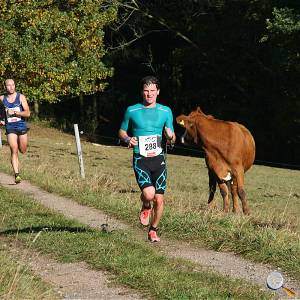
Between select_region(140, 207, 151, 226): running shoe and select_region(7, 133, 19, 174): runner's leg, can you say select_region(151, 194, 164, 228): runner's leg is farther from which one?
select_region(7, 133, 19, 174): runner's leg

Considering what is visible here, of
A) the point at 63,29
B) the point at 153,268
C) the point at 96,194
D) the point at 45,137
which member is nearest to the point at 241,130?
the point at 96,194

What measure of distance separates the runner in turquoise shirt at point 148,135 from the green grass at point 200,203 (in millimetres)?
1138

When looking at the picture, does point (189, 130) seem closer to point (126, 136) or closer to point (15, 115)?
point (15, 115)

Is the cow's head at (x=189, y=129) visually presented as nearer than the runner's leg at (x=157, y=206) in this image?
No

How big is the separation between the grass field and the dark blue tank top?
→ 1.44m

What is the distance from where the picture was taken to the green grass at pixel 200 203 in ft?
27.7

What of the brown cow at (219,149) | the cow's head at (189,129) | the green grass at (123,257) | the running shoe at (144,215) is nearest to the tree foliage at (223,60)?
the brown cow at (219,149)

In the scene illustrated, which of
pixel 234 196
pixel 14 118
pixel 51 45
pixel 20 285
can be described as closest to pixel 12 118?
pixel 14 118

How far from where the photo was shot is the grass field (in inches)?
332

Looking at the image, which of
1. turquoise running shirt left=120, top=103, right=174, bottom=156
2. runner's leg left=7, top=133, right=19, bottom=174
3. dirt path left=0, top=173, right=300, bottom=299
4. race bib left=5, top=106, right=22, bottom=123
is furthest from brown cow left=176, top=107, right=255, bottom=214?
turquoise running shirt left=120, top=103, right=174, bottom=156

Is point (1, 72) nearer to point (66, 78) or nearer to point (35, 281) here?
point (66, 78)

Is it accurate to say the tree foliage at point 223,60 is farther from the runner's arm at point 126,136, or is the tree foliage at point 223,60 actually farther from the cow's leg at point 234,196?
the runner's arm at point 126,136

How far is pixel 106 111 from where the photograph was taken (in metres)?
54.8

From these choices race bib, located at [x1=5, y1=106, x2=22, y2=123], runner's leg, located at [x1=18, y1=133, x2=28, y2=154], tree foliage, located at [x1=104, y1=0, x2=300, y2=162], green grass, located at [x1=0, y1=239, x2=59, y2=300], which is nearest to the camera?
green grass, located at [x1=0, y1=239, x2=59, y2=300]
